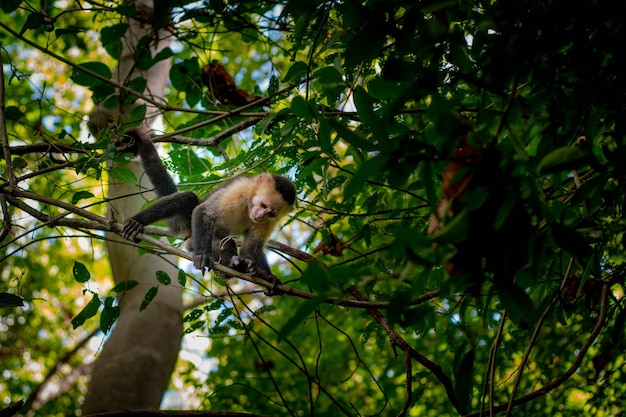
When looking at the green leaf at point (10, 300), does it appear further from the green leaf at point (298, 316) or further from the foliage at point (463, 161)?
the green leaf at point (298, 316)

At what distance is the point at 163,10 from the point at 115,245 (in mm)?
4002

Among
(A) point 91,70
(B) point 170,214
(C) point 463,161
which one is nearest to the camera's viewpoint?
(C) point 463,161

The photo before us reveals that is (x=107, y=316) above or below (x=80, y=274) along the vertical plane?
below

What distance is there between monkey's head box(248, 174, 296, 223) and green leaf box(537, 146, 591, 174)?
9.85ft

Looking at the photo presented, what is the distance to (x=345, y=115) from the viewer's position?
289cm

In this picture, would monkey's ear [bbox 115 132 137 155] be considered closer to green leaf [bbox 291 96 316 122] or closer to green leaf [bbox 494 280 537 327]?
green leaf [bbox 291 96 316 122]

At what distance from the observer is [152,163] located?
4223mm

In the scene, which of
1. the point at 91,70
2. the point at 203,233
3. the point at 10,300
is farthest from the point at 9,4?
the point at 203,233

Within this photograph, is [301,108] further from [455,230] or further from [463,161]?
[455,230]

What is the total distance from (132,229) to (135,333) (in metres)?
1.69

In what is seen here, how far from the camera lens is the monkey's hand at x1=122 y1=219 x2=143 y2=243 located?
356cm

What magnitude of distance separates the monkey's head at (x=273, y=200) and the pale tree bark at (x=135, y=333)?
3.03 ft

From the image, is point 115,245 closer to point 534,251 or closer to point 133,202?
point 133,202

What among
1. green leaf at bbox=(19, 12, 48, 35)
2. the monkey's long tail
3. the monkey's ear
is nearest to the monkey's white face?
the monkey's long tail
